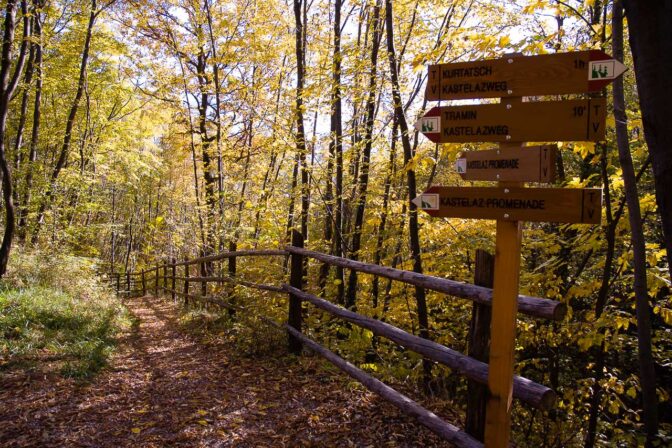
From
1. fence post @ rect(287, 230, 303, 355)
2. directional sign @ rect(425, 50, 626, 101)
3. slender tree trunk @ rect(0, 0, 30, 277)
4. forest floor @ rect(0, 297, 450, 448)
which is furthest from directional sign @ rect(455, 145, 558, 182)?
slender tree trunk @ rect(0, 0, 30, 277)

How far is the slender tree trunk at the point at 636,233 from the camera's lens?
399cm

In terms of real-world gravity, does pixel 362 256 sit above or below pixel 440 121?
below

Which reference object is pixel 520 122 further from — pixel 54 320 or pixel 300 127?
pixel 54 320

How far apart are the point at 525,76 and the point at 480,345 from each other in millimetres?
1660

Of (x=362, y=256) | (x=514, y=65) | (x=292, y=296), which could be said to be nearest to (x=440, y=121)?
(x=514, y=65)

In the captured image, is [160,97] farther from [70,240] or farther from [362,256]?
[362,256]

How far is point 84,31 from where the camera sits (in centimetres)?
1340

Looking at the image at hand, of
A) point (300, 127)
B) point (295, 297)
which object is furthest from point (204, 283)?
point (295, 297)

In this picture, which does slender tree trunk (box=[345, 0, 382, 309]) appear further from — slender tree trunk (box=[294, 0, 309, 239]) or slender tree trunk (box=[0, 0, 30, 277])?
slender tree trunk (box=[0, 0, 30, 277])

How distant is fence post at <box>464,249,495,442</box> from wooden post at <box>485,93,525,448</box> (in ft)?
0.71

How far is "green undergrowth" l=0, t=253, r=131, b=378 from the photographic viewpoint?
524 centimetres

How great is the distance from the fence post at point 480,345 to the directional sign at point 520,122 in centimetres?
82

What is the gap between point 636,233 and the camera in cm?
404

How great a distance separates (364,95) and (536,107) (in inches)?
229
